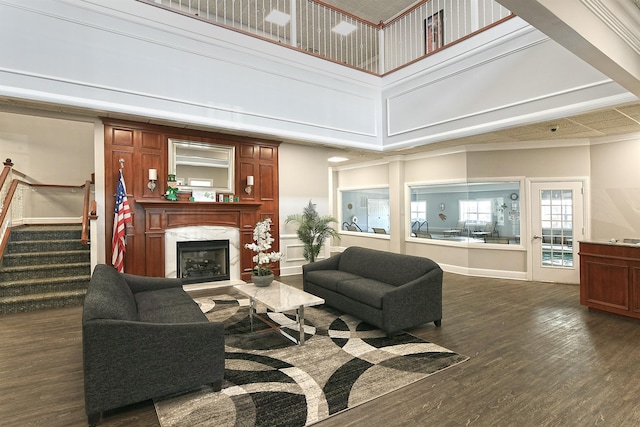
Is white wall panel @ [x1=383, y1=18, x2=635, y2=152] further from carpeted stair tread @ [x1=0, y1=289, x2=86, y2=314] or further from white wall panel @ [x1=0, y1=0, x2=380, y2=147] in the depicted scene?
carpeted stair tread @ [x1=0, y1=289, x2=86, y2=314]

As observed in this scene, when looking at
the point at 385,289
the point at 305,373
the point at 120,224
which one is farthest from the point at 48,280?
the point at 385,289

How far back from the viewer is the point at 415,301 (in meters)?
3.95

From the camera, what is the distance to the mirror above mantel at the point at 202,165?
618 centimetres

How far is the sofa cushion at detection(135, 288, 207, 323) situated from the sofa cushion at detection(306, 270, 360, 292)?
1.87 m

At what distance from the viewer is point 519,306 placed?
16.5ft

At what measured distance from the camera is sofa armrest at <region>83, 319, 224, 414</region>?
2.26 meters

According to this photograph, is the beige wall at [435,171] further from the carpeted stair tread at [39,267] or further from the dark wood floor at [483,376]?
the carpeted stair tread at [39,267]

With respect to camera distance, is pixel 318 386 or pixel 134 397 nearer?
pixel 134 397

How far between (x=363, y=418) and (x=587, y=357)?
2521 millimetres

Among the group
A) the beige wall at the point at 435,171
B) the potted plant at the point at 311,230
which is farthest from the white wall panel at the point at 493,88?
the potted plant at the point at 311,230

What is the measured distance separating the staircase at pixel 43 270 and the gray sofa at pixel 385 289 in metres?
3.74

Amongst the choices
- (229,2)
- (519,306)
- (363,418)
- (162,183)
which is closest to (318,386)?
(363,418)

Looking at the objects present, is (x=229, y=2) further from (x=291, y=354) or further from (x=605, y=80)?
(x=291, y=354)

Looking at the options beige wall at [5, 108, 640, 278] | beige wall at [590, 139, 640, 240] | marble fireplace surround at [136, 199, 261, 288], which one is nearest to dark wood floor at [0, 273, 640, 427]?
marble fireplace surround at [136, 199, 261, 288]
